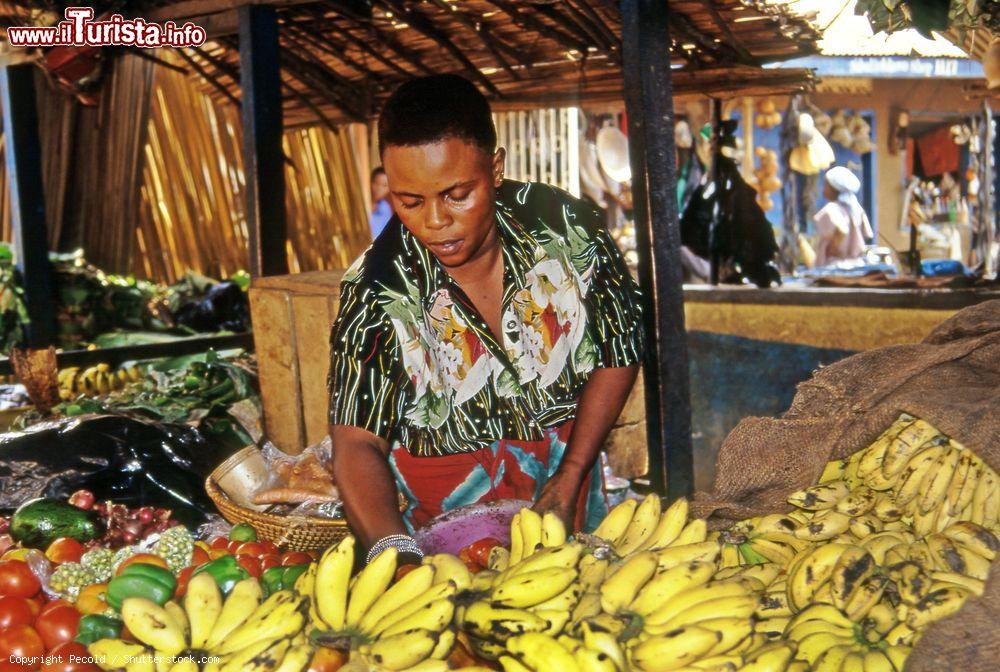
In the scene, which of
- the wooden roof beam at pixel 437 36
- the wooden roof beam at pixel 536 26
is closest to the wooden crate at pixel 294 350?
the wooden roof beam at pixel 437 36

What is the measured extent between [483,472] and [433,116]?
1.10 m

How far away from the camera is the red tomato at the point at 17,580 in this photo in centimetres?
238

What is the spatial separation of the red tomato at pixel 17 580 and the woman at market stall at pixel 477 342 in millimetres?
848

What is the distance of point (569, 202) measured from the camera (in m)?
2.90

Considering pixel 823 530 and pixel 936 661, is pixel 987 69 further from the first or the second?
pixel 936 661

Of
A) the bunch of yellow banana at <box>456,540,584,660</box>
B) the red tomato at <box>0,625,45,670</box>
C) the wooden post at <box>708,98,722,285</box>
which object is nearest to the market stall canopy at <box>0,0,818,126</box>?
the wooden post at <box>708,98,722,285</box>

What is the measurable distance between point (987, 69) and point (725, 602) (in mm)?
4243

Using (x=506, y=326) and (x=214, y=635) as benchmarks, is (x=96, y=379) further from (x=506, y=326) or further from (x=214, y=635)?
(x=214, y=635)

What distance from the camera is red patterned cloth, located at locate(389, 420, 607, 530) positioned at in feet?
9.25

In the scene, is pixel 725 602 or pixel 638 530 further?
pixel 638 530

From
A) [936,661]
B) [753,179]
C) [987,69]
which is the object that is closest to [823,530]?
[936,661]

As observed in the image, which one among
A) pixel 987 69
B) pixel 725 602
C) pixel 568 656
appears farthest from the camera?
pixel 987 69

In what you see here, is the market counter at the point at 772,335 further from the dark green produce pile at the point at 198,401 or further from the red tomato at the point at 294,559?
the red tomato at the point at 294,559

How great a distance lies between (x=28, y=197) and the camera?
5.70 m
